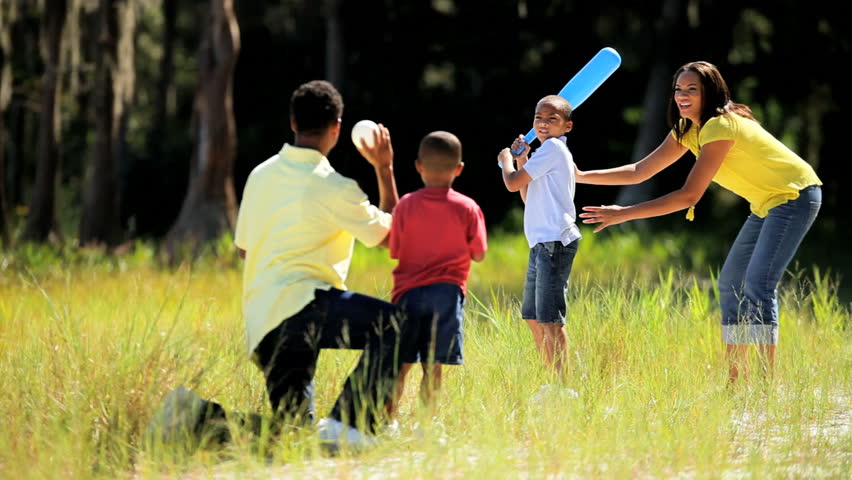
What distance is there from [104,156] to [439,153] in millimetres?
13252

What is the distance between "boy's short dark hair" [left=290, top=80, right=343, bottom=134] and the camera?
4.56 meters

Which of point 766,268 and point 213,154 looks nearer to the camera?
point 766,268

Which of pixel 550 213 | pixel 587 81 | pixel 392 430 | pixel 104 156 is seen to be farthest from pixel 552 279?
pixel 104 156

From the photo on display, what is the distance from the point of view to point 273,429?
4.54 meters

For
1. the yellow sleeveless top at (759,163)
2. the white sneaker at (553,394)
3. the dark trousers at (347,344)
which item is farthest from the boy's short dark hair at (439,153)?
the yellow sleeveless top at (759,163)

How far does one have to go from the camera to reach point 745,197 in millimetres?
5773

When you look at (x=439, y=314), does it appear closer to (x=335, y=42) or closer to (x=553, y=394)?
(x=553, y=394)

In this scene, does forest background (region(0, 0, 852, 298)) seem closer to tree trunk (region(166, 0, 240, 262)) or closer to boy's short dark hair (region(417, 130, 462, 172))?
tree trunk (region(166, 0, 240, 262))

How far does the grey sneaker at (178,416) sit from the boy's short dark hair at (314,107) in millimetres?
1214

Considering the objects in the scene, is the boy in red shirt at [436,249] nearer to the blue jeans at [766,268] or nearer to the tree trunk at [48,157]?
the blue jeans at [766,268]

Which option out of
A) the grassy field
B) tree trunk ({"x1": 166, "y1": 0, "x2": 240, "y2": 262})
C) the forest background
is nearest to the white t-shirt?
the grassy field

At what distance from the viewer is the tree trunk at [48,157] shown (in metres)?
16.5

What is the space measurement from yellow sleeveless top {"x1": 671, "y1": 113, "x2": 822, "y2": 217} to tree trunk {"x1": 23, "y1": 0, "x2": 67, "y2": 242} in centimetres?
1296

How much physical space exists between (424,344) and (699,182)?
192 centimetres
